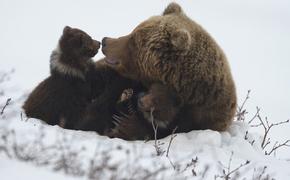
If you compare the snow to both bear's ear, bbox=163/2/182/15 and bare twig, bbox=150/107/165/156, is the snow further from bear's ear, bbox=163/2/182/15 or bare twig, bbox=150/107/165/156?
bear's ear, bbox=163/2/182/15

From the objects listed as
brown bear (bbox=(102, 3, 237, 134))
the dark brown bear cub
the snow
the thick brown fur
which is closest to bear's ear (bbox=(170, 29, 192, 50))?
brown bear (bbox=(102, 3, 237, 134))

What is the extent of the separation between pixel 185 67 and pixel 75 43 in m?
1.44

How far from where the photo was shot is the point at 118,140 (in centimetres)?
677

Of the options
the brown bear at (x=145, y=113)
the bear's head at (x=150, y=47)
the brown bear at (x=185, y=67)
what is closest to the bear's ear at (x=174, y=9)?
the bear's head at (x=150, y=47)

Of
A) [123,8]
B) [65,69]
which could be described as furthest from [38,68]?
[123,8]

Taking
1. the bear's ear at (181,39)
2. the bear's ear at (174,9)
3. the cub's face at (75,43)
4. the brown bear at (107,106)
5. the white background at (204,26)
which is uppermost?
the bear's ear at (174,9)

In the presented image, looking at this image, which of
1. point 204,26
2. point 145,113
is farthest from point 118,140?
point 204,26

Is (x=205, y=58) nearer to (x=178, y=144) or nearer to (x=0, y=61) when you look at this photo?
(x=178, y=144)

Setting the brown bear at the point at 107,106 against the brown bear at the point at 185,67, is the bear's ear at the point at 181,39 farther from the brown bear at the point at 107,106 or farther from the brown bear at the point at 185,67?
the brown bear at the point at 107,106

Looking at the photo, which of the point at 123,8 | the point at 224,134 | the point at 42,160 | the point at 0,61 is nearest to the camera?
the point at 42,160

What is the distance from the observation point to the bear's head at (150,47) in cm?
693

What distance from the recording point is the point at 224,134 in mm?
7172

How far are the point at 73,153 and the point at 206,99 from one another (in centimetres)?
215

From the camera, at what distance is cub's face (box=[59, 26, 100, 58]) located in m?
7.71
